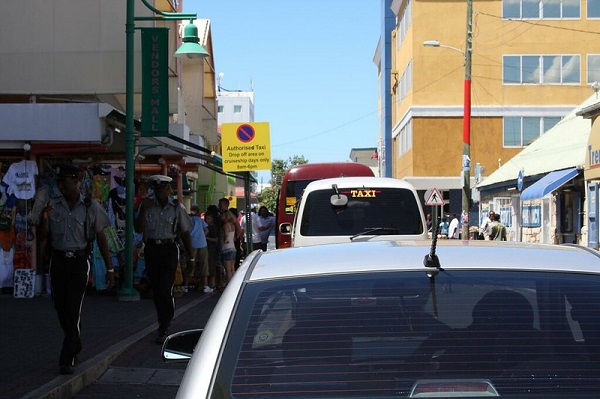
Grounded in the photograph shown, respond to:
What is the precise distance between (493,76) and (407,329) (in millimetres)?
49409

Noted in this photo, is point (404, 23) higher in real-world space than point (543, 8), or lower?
higher

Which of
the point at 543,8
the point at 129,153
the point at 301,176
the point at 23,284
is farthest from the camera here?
the point at 543,8

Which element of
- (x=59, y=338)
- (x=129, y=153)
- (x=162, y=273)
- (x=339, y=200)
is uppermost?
(x=129, y=153)

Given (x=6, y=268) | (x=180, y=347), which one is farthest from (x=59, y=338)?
(x=180, y=347)

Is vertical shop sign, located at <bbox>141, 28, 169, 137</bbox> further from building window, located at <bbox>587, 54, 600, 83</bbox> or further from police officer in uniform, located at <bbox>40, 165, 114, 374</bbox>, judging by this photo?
building window, located at <bbox>587, 54, 600, 83</bbox>

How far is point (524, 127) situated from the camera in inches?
2019

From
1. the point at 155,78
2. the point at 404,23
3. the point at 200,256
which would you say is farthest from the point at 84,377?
the point at 404,23

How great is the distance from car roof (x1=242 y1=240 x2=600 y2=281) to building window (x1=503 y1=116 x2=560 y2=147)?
4819cm

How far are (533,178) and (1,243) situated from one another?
19178mm

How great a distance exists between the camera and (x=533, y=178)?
105 feet

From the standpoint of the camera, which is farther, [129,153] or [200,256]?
[200,256]

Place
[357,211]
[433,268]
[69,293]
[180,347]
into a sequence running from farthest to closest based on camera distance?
[357,211] < [69,293] < [180,347] < [433,268]

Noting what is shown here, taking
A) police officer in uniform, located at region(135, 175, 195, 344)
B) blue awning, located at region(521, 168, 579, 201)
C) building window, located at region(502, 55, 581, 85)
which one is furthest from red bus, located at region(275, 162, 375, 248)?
building window, located at region(502, 55, 581, 85)

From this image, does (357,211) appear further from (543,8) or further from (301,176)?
(543,8)
